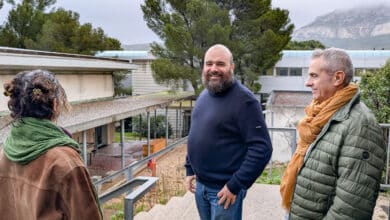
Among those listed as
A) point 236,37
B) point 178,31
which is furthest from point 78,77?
point 236,37

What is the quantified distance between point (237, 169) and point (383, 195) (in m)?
2.80

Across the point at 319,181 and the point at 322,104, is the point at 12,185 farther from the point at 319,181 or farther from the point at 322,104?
the point at 322,104

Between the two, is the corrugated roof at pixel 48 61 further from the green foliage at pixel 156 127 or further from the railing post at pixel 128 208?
the railing post at pixel 128 208

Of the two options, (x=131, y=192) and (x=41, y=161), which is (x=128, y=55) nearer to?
(x=131, y=192)

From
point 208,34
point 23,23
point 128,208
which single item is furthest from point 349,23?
point 128,208

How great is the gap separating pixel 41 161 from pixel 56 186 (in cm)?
11

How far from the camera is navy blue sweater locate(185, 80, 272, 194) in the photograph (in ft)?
7.11

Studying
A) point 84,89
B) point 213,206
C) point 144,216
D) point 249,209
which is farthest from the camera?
point 84,89

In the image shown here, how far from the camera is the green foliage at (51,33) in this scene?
21062mm

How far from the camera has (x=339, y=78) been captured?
1794 mm

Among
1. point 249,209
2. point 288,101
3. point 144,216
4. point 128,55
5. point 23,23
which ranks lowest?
point 144,216

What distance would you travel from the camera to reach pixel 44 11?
85.3 ft

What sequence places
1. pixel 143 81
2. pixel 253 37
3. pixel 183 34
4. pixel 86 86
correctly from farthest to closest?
pixel 143 81
pixel 253 37
pixel 183 34
pixel 86 86

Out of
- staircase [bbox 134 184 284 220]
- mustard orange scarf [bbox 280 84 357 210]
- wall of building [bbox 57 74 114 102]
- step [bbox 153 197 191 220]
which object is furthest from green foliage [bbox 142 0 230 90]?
mustard orange scarf [bbox 280 84 357 210]
